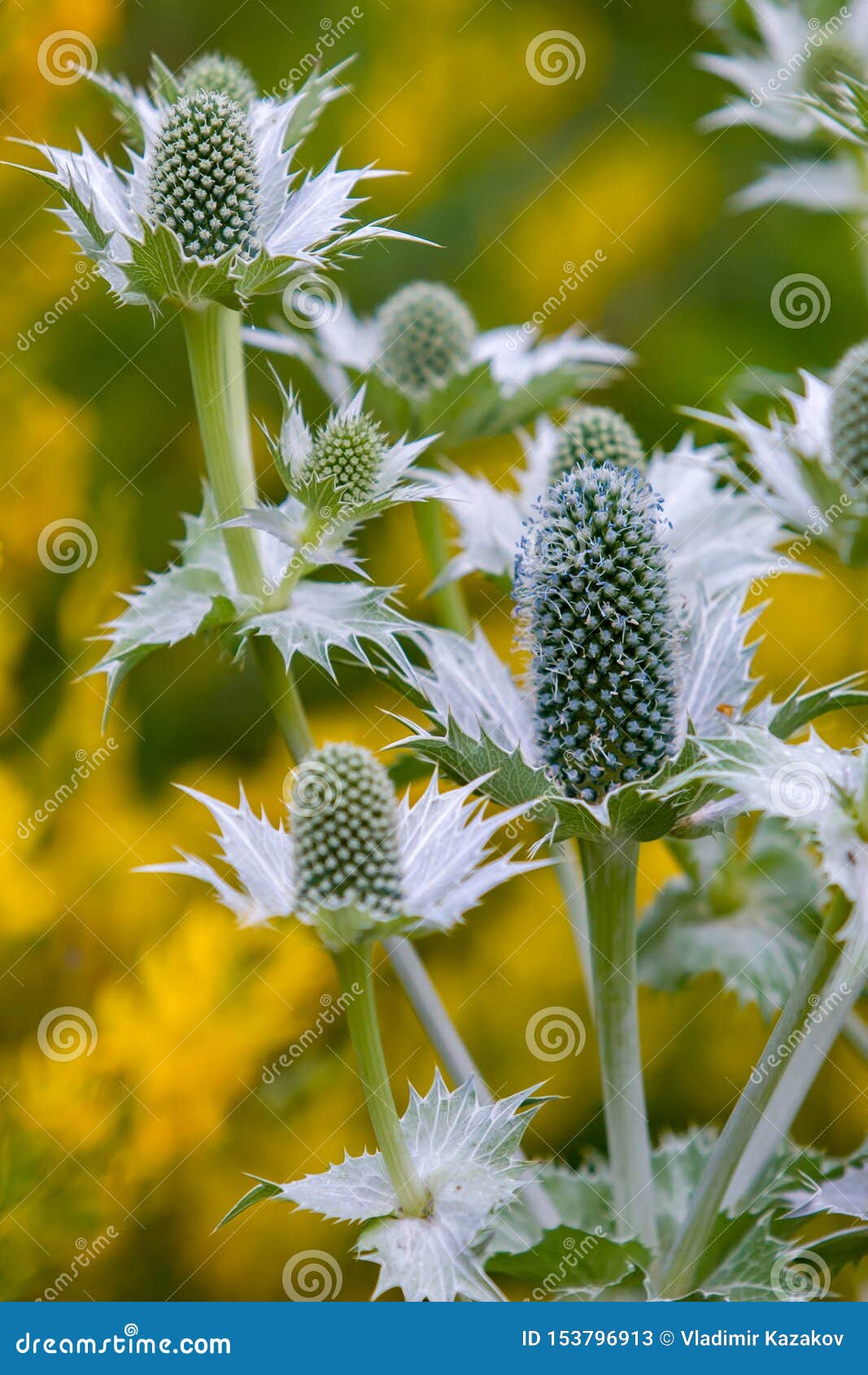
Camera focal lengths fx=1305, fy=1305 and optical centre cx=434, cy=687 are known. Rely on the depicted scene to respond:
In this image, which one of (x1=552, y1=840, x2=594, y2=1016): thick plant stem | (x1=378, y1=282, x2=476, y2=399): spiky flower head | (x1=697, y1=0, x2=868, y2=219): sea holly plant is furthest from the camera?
(x1=697, y1=0, x2=868, y2=219): sea holly plant

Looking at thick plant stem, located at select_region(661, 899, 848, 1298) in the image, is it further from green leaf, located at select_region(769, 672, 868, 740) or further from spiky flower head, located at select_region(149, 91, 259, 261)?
spiky flower head, located at select_region(149, 91, 259, 261)

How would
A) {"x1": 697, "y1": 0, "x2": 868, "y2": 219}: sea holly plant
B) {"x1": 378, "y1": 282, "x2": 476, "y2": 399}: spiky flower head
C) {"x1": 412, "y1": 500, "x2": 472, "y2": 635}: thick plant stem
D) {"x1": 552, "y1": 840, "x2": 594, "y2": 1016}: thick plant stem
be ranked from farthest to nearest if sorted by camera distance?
{"x1": 697, "y1": 0, "x2": 868, "y2": 219}: sea holly plant < {"x1": 378, "y1": 282, "x2": 476, "y2": 399}: spiky flower head < {"x1": 412, "y1": 500, "x2": 472, "y2": 635}: thick plant stem < {"x1": 552, "y1": 840, "x2": 594, "y2": 1016}: thick plant stem

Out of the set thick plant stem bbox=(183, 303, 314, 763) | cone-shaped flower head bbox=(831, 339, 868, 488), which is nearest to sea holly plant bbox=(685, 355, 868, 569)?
cone-shaped flower head bbox=(831, 339, 868, 488)

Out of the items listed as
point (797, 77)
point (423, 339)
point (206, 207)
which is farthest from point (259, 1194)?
point (797, 77)

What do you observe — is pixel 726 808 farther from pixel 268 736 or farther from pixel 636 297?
pixel 636 297

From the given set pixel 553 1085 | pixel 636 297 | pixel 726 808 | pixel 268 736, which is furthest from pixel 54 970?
pixel 636 297

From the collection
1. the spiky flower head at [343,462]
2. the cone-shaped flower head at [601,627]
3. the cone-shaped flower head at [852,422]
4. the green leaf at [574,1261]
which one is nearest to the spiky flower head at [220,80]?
the spiky flower head at [343,462]

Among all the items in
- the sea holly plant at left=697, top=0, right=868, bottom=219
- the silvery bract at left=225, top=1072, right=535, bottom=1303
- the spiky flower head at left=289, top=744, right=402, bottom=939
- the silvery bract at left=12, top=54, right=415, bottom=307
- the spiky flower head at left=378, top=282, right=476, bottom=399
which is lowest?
the silvery bract at left=225, top=1072, right=535, bottom=1303
